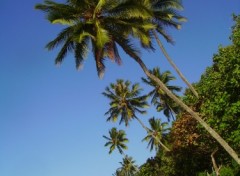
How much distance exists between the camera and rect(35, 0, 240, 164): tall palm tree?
68.9 ft

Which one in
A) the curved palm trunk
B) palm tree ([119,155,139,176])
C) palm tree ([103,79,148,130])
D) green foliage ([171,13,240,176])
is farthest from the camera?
palm tree ([119,155,139,176])

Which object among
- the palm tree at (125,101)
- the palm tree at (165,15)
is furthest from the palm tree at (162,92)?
the palm tree at (165,15)

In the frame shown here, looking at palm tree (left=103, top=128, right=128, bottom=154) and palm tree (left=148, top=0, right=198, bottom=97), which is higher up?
palm tree (left=103, top=128, right=128, bottom=154)

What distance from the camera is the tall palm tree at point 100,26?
827 inches

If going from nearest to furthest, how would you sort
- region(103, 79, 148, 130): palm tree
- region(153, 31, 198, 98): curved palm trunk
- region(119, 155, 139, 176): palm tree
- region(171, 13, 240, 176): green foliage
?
1. region(171, 13, 240, 176): green foliage
2. region(153, 31, 198, 98): curved palm trunk
3. region(103, 79, 148, 130): palm tree
4. region(119, 155, 139, 176): palm tree

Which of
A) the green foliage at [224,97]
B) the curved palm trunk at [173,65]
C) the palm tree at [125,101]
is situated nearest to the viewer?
the green foliage at [224,97]

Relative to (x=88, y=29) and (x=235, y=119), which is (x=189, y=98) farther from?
(x=88, y=29)

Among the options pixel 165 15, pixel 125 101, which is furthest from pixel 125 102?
pixel 165 15

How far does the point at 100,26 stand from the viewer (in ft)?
69.9

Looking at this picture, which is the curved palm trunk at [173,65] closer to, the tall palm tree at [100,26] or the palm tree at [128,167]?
the tall palm tree at [100,26]

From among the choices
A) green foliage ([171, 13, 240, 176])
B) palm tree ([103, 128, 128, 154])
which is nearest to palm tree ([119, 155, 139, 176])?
palm tree ([103, 128, 128, 154])

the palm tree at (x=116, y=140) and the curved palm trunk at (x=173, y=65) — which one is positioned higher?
the palm tree at (x=116, y=140)

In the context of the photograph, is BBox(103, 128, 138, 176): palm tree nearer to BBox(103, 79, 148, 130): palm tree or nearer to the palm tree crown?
BBox(103, 79, 148, 130): palm tree

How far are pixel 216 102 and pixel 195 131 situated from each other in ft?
40.1
